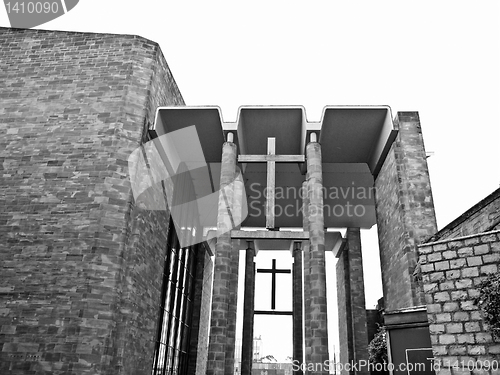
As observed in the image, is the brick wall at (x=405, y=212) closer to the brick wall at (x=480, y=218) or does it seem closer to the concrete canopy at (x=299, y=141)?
the concrete canopy at (x=299, y=141)

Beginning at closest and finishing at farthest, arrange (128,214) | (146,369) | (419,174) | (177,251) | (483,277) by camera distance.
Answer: (483,277) → (128,214) → (146,369) → (419,174) → (177,251)

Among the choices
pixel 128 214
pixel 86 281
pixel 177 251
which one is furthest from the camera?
pixel 177 251

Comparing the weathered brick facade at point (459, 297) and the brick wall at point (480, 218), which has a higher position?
the brick wall at point (480, 218)

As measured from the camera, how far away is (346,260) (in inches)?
947

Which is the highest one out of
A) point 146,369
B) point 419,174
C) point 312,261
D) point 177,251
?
point 419,174

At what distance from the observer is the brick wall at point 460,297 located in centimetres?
663

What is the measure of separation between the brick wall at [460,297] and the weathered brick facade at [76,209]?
852 centimetres

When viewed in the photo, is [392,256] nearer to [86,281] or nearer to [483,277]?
[483,277]

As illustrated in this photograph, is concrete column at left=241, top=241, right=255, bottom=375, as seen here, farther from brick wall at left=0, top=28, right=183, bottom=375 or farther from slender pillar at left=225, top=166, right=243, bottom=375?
brick wall at left=0, top=28, right=183, bottom=375

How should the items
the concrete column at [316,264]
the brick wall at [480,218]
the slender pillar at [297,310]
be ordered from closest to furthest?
the brick wall at [480,218]
the concrete column at [316,264]
the slender pillar at [297,310]

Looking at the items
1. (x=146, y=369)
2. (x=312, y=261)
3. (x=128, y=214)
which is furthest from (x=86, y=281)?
(x=312, y=261)

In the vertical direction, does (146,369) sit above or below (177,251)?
below

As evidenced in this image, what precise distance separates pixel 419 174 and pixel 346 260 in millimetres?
9913

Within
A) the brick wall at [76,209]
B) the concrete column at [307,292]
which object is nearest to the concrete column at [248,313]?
the brick wall at [76,209]
